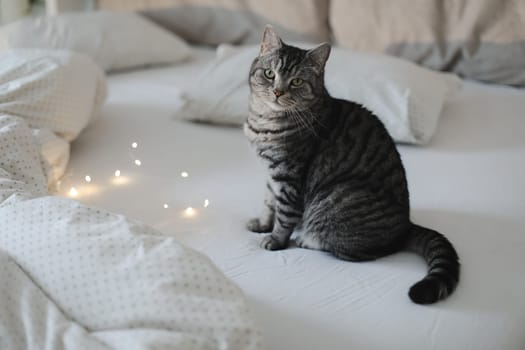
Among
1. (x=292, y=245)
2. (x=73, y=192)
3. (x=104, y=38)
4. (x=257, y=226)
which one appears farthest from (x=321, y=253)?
(x=104, y=38)

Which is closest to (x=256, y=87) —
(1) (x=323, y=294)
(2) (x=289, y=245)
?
(2) (x=289, y=245)

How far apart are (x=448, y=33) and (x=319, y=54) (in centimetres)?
108

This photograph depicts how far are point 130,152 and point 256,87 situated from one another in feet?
1.88

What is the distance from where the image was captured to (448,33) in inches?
88.6

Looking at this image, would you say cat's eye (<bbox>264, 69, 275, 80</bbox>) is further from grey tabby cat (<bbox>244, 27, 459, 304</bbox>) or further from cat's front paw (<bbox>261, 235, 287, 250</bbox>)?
cat's front paw (<bbox>261, 235, 287, 250</bbox>)

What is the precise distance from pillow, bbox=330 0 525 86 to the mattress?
0.33 ft

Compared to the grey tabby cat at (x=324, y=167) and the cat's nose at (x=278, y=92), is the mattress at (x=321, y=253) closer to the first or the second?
the grey tabby cat at (x=324, y=167)

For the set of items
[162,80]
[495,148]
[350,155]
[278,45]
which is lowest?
[162,80]

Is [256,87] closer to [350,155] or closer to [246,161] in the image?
[350,155]

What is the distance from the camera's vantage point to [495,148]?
1.82 m

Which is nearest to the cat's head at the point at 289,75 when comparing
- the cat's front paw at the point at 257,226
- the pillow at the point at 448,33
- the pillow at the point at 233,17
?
the cat's front paw at the point at 257,226

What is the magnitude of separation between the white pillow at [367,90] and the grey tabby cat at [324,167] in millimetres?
426

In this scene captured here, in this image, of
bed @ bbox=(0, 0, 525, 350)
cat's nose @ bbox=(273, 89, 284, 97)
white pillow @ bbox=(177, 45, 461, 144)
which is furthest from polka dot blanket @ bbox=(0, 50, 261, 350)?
white pillow @ bbox=(177, 45, 461, 144)

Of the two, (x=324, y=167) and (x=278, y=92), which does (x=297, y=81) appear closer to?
(x=278, y=92)
